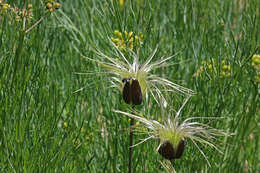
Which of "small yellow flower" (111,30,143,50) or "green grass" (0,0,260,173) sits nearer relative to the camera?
"green grass" (0,0,260,173)

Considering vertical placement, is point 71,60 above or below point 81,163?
above

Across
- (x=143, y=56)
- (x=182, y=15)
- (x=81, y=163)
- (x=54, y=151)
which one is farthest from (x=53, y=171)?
(x=182, y=15)

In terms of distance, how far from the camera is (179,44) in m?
1.85

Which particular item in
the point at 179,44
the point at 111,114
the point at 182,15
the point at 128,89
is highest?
the point at 182,15

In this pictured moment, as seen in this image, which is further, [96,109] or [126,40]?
[96,109]

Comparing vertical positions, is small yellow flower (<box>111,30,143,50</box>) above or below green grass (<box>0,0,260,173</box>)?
above

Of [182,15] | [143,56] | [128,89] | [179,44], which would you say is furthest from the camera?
[182,15]

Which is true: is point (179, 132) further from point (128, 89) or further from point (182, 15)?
point (182, 15)

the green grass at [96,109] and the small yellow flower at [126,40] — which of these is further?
the small yellow flower at [126,40]

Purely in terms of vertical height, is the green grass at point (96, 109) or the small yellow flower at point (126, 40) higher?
the small yellow flower at point (126, 40)

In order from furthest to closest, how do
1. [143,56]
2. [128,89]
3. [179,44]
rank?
1. [179,44]
2. [143,56]
3. [128,89]

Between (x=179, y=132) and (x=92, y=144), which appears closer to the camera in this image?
(x=179, y=132)

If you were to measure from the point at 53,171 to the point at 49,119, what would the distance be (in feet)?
0.53

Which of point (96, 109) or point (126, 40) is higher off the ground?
point (126, 40)
